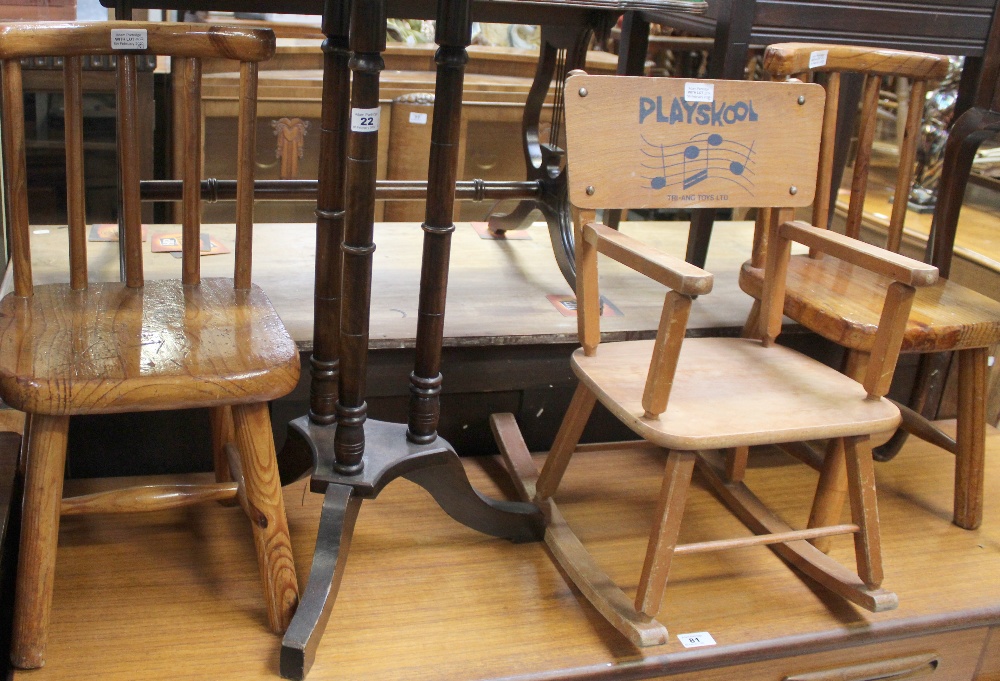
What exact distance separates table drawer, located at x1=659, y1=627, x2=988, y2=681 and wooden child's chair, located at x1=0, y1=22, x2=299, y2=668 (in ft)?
2.30

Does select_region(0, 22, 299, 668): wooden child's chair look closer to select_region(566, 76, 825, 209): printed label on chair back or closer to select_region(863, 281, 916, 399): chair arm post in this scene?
select_region(566, 76, 825, 209): printed label on chair back

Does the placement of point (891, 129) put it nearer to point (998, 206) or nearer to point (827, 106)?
point (998, 206)

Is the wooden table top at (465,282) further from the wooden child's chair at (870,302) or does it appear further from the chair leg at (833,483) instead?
the chair leg at (833,483)

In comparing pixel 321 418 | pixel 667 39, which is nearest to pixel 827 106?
pixel 321 418

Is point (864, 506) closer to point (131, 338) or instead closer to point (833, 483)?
point (833, 483)

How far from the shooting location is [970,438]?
67.7 inches

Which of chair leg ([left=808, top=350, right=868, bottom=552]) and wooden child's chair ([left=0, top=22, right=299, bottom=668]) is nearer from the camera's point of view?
wooden child's chair ([left=0, top=22, right=299, bottom=668])

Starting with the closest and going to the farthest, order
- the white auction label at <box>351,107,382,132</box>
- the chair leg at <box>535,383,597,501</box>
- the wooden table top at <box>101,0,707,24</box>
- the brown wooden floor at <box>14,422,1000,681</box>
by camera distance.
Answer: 1. the white auction label at <box>351,107,382,132</box>
2. the brown wooden floor at <box>14,422,1000,681</box>
3. the chair leg at <box>535,383,597,501</box>
4. the wooden table top at <box>101,0,707,24</box>

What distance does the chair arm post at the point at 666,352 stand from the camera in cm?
125

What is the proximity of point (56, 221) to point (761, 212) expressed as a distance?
1.70m

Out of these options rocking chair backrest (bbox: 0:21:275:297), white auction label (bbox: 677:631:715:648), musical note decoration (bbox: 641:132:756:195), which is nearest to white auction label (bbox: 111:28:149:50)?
rocking chair backrest (bbox: 0:21:275:297)

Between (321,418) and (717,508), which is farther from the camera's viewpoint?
(717,508)

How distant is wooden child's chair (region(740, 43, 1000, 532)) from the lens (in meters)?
1.58

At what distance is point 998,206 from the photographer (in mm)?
3094
